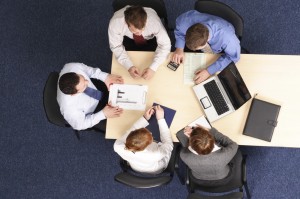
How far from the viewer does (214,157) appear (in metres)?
2.04

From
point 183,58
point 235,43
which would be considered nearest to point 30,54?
point 183,58

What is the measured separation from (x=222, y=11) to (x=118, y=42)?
81 cm

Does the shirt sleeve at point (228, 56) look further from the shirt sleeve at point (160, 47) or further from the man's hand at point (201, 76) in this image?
the shirt sleeve at point (160, 47)

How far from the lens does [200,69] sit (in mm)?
2281

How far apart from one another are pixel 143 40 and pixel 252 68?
88 cm

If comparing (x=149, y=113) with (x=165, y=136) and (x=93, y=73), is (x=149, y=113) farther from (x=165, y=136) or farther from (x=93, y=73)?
(x=93, y=73)

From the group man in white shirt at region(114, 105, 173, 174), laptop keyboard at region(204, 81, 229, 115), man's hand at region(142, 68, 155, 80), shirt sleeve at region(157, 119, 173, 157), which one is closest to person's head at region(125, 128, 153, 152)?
man in white shirt at region(114, 105, 173, 174)

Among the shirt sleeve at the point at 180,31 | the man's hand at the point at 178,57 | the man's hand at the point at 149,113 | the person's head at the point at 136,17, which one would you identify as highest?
the person's head at the point at 136,17

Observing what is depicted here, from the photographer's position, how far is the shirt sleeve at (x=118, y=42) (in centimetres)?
231

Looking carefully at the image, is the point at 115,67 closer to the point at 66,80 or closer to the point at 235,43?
the point at 66,80

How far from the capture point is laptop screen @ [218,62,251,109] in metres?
2.13

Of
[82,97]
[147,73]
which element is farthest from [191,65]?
[82,97]

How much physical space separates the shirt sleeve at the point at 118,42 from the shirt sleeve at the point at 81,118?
409mm

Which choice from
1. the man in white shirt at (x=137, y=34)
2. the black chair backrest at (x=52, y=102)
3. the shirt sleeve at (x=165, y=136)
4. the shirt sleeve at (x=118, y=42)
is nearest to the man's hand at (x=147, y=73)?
the man in white shirt at (x=137, y=34)
